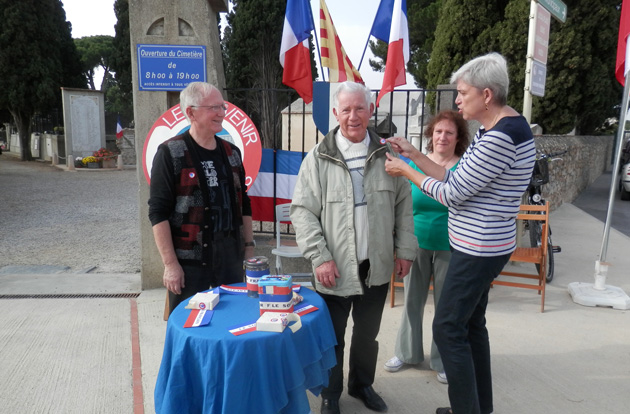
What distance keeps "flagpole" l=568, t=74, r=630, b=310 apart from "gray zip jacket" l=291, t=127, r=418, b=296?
3074 millimetres

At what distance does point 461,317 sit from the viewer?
218cm

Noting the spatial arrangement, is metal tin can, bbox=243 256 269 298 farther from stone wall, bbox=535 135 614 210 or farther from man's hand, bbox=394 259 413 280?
stone wall, bbox=535 135 614 210

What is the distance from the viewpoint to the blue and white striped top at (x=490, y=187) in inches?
78.0

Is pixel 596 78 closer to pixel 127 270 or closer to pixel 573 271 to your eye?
pixel 573 271

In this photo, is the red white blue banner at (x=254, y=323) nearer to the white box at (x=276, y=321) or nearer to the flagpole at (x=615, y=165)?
the white box at (x=276, y=321)

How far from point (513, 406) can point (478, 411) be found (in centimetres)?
65

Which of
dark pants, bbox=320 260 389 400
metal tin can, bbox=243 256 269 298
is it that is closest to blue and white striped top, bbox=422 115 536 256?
dark pants, bbox=320 260 389 400

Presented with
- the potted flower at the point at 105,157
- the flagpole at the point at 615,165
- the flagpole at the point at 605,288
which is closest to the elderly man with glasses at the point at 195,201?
the flagpole at the point at 605,288

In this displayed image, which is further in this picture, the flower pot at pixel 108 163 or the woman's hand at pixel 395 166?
the flower pot at pixel 108 163

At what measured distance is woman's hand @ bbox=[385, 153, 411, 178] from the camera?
2275 mm

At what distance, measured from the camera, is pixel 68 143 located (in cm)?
1789

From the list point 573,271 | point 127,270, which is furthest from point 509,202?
point 127,270

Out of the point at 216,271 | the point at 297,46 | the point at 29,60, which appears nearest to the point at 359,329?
the point at 216,271

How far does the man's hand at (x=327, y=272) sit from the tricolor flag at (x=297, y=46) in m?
2.49
